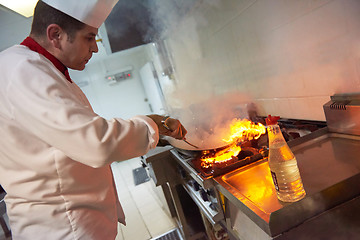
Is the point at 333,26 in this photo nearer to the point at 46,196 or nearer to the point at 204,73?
the point at 46,196

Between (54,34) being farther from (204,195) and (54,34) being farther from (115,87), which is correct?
(115,87)

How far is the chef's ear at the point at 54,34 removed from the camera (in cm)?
106

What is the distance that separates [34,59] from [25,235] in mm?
800

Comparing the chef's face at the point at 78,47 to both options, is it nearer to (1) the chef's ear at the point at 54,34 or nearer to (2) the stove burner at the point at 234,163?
(1) the chef's ear at the point at 54,34

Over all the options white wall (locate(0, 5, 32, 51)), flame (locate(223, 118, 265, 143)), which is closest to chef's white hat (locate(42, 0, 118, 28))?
flame (locate(223, 118, 265, 143))

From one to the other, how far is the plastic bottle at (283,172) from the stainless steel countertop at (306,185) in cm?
3

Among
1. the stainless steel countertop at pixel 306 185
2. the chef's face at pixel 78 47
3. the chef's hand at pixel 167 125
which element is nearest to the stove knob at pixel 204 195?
the stainless steel countertop at pixel 306 185

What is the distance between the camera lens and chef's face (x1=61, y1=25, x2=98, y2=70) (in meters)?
1.11

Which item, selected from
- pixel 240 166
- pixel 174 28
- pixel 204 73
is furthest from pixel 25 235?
pixel 174 28

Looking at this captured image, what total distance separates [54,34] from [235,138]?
44.9 inches

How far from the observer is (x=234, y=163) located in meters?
1.30

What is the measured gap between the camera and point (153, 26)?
10.2 feet

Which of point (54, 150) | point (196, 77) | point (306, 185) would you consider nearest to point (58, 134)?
point (54, 150)

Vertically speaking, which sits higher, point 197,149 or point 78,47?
point 78,47
